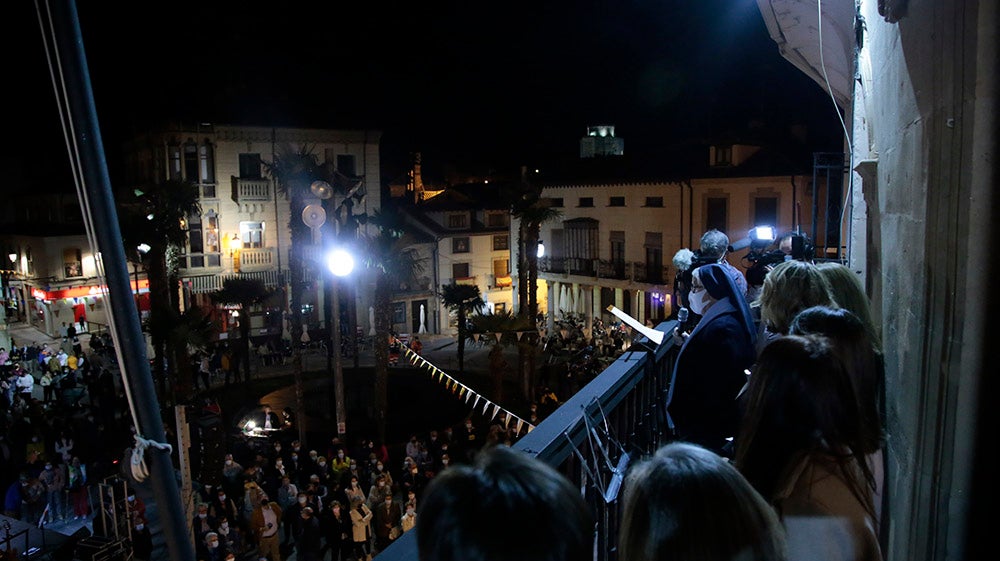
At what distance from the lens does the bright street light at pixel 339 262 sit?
18391 mm

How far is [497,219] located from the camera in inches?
1775

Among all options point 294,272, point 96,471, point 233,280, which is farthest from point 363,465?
point 233,280

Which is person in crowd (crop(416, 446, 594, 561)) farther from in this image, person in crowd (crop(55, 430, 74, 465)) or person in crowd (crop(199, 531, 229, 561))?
person in crowd (crop(55, 430, 74, 465))

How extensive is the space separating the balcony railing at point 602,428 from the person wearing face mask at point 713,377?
0.22 metres

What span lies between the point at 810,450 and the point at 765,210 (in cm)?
3262

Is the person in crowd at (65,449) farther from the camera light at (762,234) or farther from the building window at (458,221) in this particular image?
the building window at (458,221)

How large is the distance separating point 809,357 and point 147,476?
10.7 feet

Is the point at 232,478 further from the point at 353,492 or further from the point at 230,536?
the point at 353,492

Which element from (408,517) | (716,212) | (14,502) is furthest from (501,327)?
(716,212)

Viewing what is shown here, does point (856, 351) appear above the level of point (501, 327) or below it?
above

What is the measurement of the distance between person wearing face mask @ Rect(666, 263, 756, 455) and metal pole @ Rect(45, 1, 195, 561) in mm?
2649

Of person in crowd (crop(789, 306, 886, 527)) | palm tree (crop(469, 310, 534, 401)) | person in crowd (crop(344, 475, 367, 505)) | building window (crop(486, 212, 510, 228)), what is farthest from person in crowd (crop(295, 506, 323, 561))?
building window (crop(486, 212, 510, 228))

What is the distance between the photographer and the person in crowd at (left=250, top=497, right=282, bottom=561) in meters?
12.1

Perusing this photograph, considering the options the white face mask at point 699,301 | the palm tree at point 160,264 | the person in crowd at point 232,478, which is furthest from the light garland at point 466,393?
the white face mask at point 699,301
